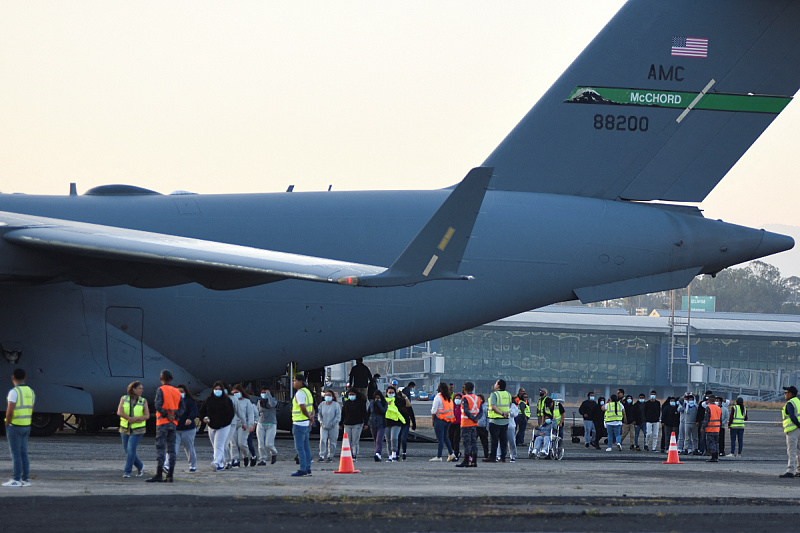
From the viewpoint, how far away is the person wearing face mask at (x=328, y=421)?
16.8 meters

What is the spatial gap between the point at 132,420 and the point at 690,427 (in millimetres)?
15544

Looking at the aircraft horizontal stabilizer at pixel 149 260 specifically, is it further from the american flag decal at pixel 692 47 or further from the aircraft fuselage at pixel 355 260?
the american flag decal at pixel 692 47

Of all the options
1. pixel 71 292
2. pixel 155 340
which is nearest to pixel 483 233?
pixel 155 340

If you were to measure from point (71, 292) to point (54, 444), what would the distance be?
2.66 meters

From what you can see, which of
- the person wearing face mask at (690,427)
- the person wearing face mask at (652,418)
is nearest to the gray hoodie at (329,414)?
the person wearing face mask at (652,418)

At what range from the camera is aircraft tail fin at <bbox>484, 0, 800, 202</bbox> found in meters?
20.0

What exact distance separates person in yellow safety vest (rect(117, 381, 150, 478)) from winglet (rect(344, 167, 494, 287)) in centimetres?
346

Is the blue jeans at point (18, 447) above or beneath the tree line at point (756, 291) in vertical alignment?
beneath

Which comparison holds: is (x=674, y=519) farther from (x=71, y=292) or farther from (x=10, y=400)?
(x=71, y=292)

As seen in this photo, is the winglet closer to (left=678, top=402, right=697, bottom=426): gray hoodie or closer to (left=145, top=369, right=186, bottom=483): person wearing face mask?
(left=145, top=369, right=186, bottom=483): person wearing face mask

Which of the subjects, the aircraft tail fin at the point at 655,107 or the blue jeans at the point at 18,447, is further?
the aircraft tail fin at the point at 655,107

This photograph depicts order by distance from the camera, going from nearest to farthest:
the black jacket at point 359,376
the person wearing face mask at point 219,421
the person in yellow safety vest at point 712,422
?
the person wearing face mask at point 219,421, the black jacket at point 359,376, the person in yellow safety vest at point 712,422

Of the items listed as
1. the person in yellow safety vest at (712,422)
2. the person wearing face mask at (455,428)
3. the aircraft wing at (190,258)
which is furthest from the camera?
the person in yellow safety vest at (712,422)

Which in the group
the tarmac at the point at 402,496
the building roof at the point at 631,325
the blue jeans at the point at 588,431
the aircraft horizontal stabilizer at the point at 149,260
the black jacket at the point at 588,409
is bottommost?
the blue jeans at the point at 588,431
